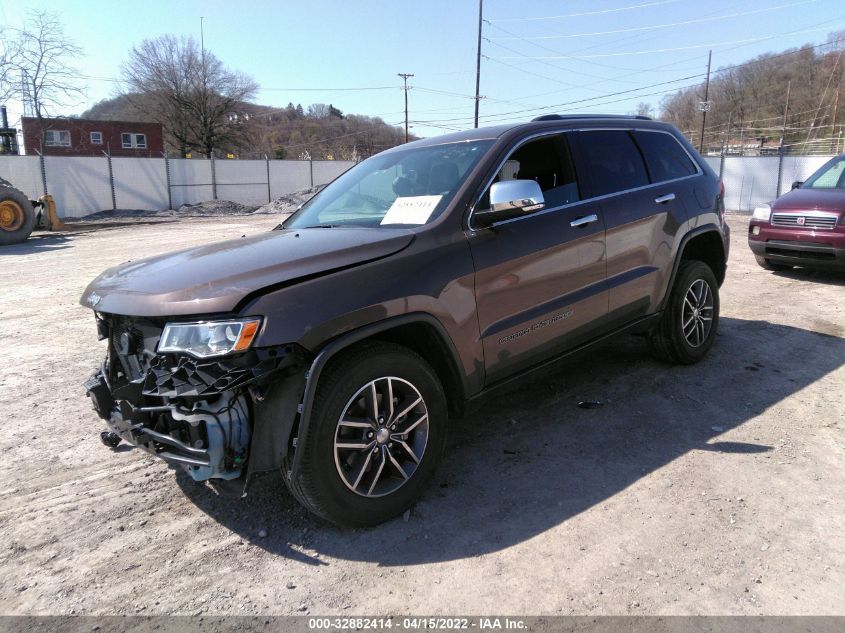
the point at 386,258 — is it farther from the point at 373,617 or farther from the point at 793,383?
the point at 793,383

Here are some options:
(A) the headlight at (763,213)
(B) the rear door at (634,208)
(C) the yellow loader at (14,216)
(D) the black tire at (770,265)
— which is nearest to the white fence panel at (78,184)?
(C) the yellow loader at (14,216)

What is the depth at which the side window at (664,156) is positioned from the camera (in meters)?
4.64

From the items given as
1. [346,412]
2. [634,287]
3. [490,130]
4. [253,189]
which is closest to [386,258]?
[346,412]

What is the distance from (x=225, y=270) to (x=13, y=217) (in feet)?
57.0

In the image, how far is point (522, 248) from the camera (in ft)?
11.2

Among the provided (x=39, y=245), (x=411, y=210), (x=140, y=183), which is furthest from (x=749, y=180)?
(x=140, y=183)

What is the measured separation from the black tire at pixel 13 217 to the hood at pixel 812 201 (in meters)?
18.3

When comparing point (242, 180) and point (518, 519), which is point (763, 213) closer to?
point (518, 519)

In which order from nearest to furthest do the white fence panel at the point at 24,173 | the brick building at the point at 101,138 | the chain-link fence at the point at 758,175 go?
the chain-link fence at the point at 758,175 < the white fence panel at the point at 24,173 < the brick building at the point at 101,138

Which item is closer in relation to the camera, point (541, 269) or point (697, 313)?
point (541, 269)

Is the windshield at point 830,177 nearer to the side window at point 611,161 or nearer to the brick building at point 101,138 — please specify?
the side window at point 611,161

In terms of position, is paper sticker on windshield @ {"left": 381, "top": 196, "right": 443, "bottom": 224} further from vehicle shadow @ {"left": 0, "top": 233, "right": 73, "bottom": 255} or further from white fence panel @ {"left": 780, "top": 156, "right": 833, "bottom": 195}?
white fence panel @ {"left": 780, "top": 156, "right": 833, "bottom": 195}

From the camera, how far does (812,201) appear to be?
326 inches

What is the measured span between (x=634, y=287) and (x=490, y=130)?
5.05ft
